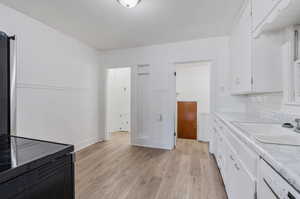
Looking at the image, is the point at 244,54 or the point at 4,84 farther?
the point at 244,54

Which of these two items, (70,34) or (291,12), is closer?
(291,12)

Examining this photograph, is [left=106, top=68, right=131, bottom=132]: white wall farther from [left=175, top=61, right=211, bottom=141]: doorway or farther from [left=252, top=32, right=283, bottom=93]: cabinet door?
[left=252, top=32, right=283, bottom=93]: cabinet door

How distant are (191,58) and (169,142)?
1904 mm

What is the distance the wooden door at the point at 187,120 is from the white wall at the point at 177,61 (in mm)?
1061

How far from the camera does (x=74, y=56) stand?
3.15 metres

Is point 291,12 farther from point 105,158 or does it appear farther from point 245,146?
point 105,158

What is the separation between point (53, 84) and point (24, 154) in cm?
235

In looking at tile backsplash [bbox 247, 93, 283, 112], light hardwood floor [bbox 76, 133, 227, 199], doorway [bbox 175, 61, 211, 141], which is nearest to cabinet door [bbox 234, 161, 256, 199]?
light hardwood floor [bbox 76, 133, 227, 199]

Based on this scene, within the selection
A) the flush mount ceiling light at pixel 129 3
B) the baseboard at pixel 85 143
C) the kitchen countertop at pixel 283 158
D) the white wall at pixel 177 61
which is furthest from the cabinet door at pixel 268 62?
the baseboard at pixel 85 143

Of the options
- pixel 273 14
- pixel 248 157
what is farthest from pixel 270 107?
pixel 248 157

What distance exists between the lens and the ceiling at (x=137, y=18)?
199 cm

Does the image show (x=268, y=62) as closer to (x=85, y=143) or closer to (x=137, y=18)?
(x=137, y=18)

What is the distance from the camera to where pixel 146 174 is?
222 centimetres

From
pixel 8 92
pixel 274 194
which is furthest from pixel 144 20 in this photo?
pixel 274 194
